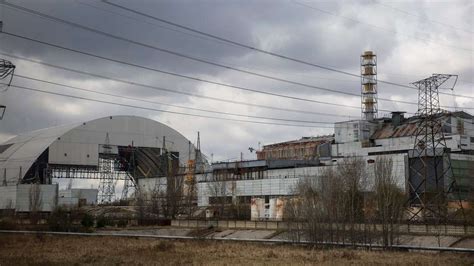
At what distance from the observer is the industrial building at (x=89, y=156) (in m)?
86.8

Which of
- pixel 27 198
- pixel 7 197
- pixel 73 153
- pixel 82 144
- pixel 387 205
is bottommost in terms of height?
pixel 387 205

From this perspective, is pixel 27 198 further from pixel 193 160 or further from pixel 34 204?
pixel 193 160

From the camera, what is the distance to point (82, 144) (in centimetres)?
9050

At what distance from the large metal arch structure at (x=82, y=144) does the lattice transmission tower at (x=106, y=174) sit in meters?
0.97

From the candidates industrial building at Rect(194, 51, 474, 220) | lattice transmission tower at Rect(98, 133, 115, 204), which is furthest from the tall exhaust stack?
lattice transmission tower at Rect(98, 133, 115, 204)

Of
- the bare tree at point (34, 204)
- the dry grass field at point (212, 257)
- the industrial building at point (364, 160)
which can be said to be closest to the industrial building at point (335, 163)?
the industrial building at point (364, 160)

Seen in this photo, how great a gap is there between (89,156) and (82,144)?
224 cm

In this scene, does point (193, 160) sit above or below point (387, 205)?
above

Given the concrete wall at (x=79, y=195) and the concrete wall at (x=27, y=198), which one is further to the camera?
the concrete wall at (x=79, y=195)

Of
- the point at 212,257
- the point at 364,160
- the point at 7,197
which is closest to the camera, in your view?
the point at 212,257

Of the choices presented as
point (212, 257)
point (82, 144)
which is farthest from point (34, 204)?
point (212, 257)

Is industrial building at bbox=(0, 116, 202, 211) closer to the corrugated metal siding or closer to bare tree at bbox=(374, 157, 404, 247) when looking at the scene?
the corrugated metal siding

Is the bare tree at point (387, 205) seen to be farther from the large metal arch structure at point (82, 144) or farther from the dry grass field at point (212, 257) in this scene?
the large metal arch structure at point (82, 144)

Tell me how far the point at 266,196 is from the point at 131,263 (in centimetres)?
5111
